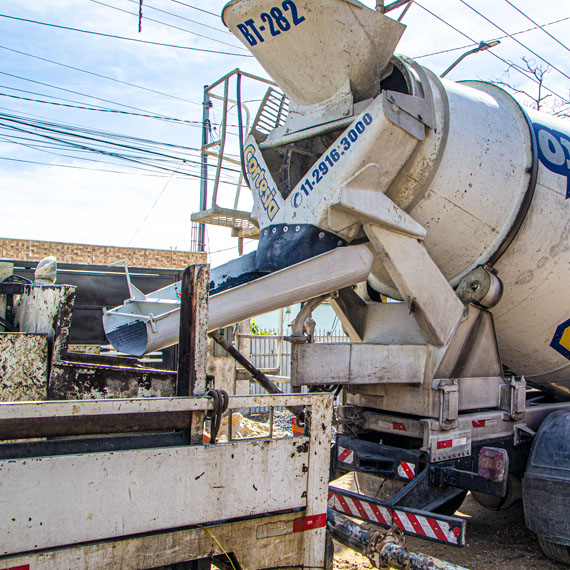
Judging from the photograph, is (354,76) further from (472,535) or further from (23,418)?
(472,535)

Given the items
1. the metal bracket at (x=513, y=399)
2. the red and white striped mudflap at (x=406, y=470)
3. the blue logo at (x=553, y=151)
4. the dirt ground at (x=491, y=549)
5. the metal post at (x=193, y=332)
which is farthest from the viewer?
the metal bracket at (x=513, y=399)

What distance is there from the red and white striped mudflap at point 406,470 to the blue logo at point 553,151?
2.42 m

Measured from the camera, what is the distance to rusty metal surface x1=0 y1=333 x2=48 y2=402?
10.0ft

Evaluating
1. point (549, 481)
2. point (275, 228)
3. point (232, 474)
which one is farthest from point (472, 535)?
point (232, 474)

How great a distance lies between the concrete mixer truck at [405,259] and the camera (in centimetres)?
398

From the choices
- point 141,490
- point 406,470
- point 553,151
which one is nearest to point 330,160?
point 553,151

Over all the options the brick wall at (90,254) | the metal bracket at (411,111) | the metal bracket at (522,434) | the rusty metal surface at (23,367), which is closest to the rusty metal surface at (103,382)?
the rusty metal surface at (23,367)

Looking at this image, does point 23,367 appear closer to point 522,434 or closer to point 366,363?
point 366,363

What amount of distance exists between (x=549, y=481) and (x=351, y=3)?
3629 mm

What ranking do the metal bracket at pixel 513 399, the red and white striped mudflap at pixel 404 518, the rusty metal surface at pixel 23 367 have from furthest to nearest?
the metal bracket at pixel 513 399 < the red and white striped mudflap at pixel 404 518 < the rusty metal surface at pixel 23 367

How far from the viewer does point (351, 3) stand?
3.95 meters

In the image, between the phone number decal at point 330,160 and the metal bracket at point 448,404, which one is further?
the metal bracket at point 448,404

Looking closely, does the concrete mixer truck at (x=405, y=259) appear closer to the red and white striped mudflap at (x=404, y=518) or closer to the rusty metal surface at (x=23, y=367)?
the red and white striped mudflap at (x=404, y=518)

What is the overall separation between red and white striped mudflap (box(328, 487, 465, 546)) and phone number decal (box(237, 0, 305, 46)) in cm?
327
